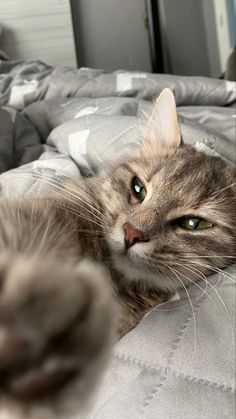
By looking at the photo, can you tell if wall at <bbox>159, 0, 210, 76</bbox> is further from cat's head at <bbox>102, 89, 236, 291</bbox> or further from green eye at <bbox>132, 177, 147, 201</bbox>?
green eye at <bbox>132, 177, 147, 201</bbox>

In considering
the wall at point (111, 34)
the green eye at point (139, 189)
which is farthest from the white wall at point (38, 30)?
the green eye at point (139, 189)

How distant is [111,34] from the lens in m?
3.79

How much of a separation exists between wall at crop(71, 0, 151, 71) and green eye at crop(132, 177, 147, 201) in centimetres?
309

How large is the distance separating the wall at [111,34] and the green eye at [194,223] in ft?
10.5

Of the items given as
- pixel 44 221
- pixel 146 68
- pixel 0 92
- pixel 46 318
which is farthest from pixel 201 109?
pixel 146 68

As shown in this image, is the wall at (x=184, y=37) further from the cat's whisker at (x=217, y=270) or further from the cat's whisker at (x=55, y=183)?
the cat's whisker at (x=217, y=270)

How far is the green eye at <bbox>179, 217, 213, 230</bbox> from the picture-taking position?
846 mm

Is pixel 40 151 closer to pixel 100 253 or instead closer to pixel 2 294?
pixel 100 253

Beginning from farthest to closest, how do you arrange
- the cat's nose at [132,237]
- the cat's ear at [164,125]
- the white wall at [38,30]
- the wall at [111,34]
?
the wall at [111,34], the white wall at [38,30], the cat's ear at [164,125], the cat's nose at [132,237]

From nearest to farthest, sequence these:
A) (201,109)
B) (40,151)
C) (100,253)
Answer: (100,253) < (40,151) < (201,109)

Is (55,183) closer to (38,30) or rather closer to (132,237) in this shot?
(132,237)

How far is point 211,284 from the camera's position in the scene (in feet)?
2.52

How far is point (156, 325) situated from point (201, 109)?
1204 mm

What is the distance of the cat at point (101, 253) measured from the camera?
0.29 metres
